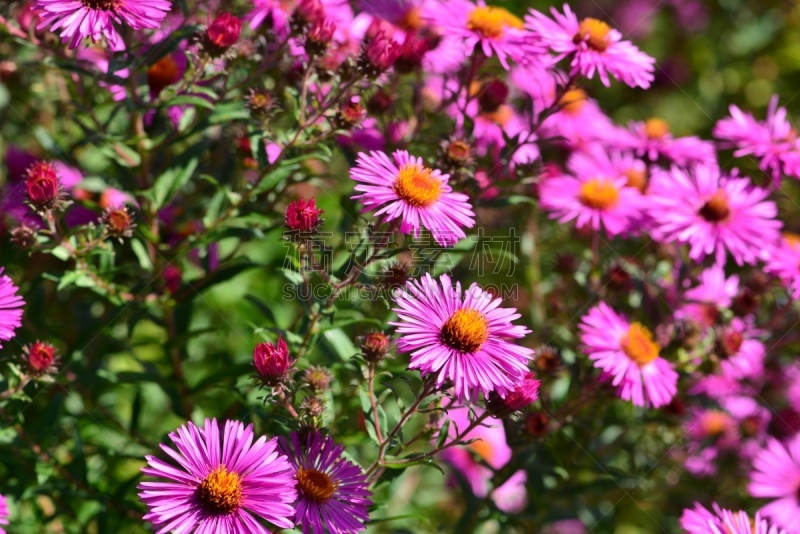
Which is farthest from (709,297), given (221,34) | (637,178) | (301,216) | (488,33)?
(221,34)

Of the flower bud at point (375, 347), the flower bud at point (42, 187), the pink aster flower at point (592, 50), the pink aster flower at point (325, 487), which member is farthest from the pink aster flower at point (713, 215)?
the flower bud at point (42, 187)

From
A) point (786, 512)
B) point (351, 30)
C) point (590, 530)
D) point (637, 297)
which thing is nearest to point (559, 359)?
point (637, 297)

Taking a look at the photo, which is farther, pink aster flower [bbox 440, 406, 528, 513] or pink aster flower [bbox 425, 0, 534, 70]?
pink aster flower [bbox 440, 406, 528, 513]

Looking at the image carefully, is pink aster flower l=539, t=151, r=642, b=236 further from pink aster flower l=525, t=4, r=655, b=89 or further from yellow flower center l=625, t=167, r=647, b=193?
pink aster flower l=525, t=4, r=655, b=89

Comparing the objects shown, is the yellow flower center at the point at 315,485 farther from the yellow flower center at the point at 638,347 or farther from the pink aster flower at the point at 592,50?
the pink aster flower at the point at 592,50

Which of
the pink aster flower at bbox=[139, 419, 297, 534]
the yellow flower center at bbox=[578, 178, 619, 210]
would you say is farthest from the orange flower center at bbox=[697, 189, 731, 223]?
the pink aster flower at bbox=[139, 419, 297, 534]

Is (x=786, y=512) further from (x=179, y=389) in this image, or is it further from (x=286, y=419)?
(x=179, y=389)

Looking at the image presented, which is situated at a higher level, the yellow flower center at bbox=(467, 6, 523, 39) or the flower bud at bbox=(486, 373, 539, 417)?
the yellow flower center at bbox=(467, 6, 523, 39)

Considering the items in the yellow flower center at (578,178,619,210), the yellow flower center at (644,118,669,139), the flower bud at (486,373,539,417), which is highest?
the yellow flower center at (644,118,669,139)
